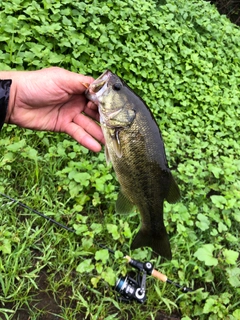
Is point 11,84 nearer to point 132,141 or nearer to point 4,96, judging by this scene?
point 4,96

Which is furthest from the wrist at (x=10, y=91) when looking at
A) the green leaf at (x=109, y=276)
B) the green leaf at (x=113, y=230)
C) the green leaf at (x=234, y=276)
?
the green leaf at (x=234, y=276)

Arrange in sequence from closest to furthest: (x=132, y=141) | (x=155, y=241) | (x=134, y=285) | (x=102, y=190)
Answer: (x=132, y=141) → (x=155, y=241) → (x=134, y=285) → (x=102, y=190)

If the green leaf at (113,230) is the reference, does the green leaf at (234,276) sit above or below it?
above

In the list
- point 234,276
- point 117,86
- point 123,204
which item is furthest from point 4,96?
point 234,276

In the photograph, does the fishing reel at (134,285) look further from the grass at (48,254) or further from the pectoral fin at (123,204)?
the pectoral fin at (123,204)

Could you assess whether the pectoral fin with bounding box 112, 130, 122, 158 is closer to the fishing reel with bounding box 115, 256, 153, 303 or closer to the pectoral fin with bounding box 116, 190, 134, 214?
the pectoral fin with bounding box 116, 190, 134, 214
